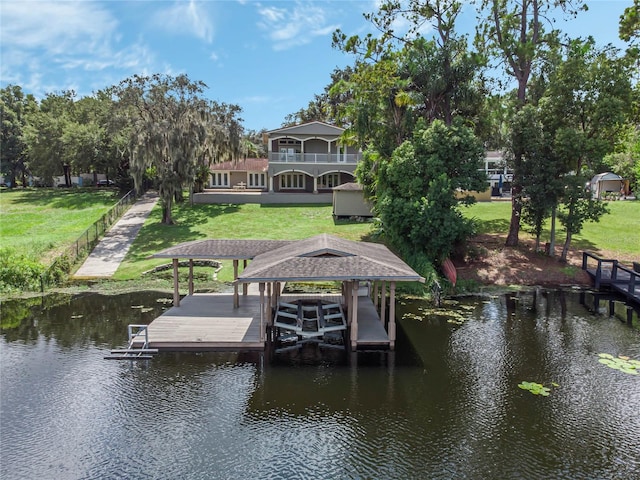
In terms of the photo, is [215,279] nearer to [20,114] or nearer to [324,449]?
[324,449]

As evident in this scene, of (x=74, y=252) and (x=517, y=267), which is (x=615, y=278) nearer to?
(x=517, y=267)

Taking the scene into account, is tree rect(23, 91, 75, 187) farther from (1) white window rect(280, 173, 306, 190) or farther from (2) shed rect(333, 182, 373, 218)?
(2) shed rect(333, 182, 373, 218)

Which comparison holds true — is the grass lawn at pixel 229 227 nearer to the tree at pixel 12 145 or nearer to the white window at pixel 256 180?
the white window at pixel 256 180

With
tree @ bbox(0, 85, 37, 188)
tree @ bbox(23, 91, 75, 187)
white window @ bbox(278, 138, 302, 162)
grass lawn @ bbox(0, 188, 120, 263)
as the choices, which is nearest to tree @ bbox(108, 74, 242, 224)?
grass lawn @ bbox(0, 188, 120, 263)

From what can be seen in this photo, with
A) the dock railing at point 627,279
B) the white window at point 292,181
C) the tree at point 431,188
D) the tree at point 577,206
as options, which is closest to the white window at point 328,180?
the white window at point 292,181

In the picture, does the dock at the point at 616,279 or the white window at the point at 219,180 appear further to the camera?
the white window at the point at 219,180

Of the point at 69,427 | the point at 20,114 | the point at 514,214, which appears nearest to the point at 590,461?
the point at 69,427
